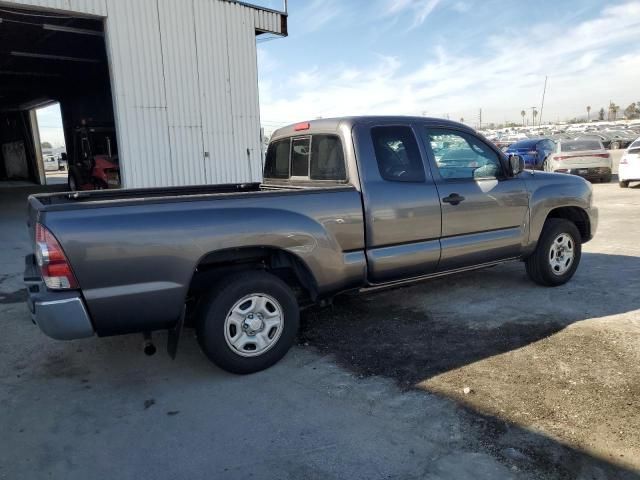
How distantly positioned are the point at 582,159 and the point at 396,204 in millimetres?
14308

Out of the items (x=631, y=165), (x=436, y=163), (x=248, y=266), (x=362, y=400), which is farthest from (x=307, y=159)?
(x=631, y=165)

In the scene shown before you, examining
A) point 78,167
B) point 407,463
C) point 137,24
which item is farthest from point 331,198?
point 78,167

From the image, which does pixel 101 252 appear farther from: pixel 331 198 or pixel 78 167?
pixel 78 167

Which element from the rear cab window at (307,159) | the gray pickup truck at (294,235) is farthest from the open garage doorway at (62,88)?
the gray pickup truck at (294,235)

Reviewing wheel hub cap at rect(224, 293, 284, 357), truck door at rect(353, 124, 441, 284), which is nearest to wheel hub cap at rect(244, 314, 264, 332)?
wheel hub cap at rect(224, 293, 284, 357)

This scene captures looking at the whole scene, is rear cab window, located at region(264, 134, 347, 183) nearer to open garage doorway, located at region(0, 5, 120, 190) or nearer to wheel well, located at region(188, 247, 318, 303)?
wheel well, located at region(188, 247, 318, 303)

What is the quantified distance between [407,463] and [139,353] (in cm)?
262

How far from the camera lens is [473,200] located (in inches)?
188

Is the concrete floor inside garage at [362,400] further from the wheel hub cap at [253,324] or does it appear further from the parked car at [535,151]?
the parked car at [535,151]

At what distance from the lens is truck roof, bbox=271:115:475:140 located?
14.4 ft

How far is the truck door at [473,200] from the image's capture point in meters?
4.66

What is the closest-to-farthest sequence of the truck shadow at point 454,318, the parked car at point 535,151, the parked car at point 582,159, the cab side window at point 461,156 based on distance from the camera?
the truck shadow at point 454,318
the cab side window at point 461,156
the parked car at point 582,159
the parked car at point 535,151

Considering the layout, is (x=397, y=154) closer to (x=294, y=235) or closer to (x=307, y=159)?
(x=307, y=159)

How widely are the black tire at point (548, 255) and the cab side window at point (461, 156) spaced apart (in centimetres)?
97
